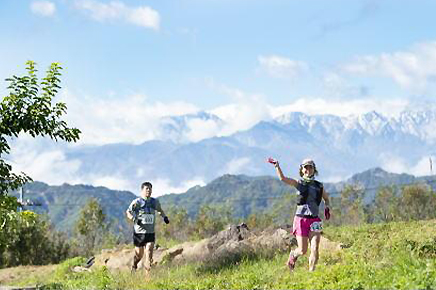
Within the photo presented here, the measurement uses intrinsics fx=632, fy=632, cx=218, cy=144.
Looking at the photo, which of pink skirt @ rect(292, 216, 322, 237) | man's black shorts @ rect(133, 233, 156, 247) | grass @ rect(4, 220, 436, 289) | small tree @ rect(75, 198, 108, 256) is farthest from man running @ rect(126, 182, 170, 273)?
small tree @ rect(75, 198, 108, 256)

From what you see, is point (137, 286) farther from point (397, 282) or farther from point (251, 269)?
point (397, 282)

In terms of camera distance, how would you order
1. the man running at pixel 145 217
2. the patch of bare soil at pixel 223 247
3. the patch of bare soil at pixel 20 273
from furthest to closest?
the patch of bare soil at pixel 20 273 < the patch of bare soil at pixel 223 247 < the man running at pixel 145 217

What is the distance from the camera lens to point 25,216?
39.0 feet

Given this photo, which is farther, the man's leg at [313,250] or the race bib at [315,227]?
the race bib at [315,227]

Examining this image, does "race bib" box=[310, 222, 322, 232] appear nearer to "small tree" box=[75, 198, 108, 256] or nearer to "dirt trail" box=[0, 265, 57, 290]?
"dirt trail" box=[0, 265, 57, 290]

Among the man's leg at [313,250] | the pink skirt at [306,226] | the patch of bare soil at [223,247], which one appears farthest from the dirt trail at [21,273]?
the man's leg at [313,250]

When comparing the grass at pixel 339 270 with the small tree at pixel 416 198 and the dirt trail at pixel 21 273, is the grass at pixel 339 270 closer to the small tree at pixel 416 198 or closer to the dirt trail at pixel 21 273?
the dirt trail at pixel 21 273

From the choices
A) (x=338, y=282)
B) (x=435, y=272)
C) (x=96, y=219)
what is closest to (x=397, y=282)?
(x=435, y=272)

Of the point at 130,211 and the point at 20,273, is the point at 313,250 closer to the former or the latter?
the point at 130,211

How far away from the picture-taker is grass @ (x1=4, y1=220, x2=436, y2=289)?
8.83 m

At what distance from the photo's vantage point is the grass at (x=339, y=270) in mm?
8828

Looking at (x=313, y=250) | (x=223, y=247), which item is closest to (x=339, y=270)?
(x=313, y=250)

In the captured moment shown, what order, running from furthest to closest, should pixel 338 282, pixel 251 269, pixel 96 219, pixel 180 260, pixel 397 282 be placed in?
1. pixel 96 219
2. pixel 180 260
3. pixel 251 269
4. pixel 338 282
5. pixel 397 282

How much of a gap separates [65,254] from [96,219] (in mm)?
27637
